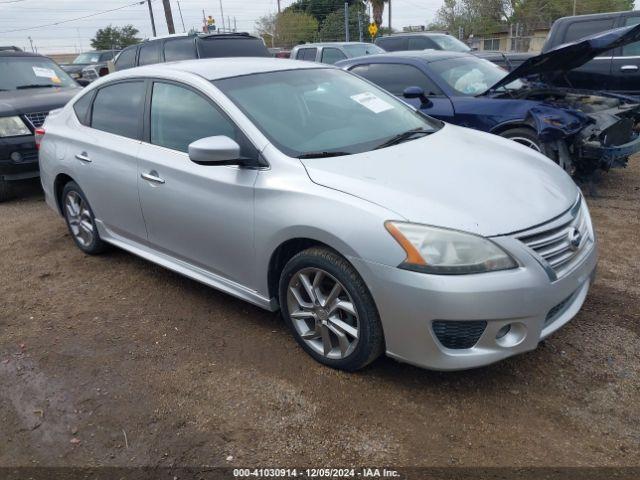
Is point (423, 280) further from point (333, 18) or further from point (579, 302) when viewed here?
point (333, 18)

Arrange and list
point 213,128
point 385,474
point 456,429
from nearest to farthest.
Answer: point 385,474 < point 456,429 < point 213,128

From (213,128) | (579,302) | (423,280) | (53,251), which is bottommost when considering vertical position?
(53,251)

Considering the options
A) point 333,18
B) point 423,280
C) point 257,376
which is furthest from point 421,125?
point 333,18

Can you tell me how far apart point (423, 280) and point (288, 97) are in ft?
5.55

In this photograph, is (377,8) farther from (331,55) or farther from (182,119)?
(182,119)

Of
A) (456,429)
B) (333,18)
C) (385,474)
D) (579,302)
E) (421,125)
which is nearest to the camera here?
(385,474)

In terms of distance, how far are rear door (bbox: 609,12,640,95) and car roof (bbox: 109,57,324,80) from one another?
242 inches

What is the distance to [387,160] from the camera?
3.13 meters

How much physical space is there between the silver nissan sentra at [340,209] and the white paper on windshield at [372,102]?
22mm

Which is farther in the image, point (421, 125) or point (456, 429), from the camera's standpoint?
point (421, 125)

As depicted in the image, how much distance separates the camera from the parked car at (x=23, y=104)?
261 inches

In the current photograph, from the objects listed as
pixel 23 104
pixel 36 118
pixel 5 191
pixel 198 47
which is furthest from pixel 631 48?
pixel 5 191

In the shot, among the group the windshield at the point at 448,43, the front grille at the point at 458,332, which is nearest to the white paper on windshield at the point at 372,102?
the front grille at the point at 458,332

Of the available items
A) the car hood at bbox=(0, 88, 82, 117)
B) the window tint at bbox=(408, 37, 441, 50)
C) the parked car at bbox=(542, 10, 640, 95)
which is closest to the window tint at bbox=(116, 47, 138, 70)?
the car hood at bbox=(0, 88, 82, 117)
